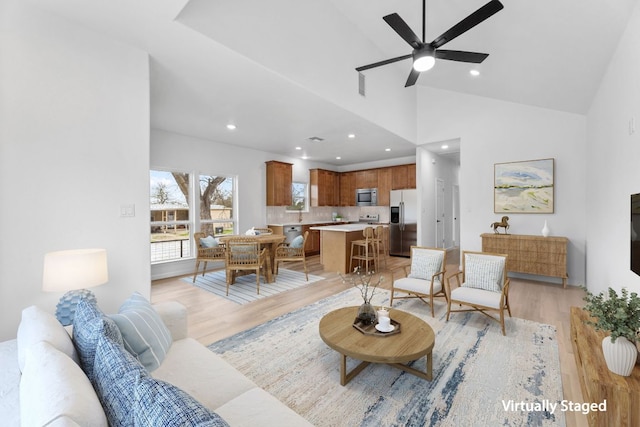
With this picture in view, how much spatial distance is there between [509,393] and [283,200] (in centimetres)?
576

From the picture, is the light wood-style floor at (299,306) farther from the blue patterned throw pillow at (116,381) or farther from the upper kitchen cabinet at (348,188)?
the upper kitchen cabinet at (348,188)

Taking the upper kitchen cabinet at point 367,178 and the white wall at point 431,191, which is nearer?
the white wall at point 431,191

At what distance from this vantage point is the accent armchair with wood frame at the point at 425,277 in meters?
3.41

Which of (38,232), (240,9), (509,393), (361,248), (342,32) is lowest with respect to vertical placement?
(509,393)

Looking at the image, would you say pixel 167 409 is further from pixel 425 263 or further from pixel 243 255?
pixel 243 255

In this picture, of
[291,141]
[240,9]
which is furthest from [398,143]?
[240,9]

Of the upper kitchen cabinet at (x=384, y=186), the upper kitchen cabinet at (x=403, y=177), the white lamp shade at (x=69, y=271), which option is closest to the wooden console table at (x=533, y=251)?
the upper kitchen cabinet at (x=403, y=177)

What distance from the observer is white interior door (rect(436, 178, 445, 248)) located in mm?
7332

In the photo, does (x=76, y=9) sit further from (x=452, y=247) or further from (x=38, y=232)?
(x=452, y=247)

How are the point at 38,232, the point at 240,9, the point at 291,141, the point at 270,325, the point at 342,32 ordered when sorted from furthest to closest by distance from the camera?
1. the point at 291,141
2. the point at 342,32
3. the point at 270,325
4. the point at 240,9
5. the point at 38,232

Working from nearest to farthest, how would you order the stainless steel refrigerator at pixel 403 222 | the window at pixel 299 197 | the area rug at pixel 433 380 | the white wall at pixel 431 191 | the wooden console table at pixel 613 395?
1. the wooden console table at pixel 613 395
2. the area rug at pixel 433 380
3. the white wall at pixel 431 191
4. the stainless steel refrigerator at pixel 403 222
5. the window at pixel 299 197

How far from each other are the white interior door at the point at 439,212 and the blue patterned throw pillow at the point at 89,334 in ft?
23.8

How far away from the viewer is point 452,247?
8.32 m

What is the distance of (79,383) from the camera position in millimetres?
925
